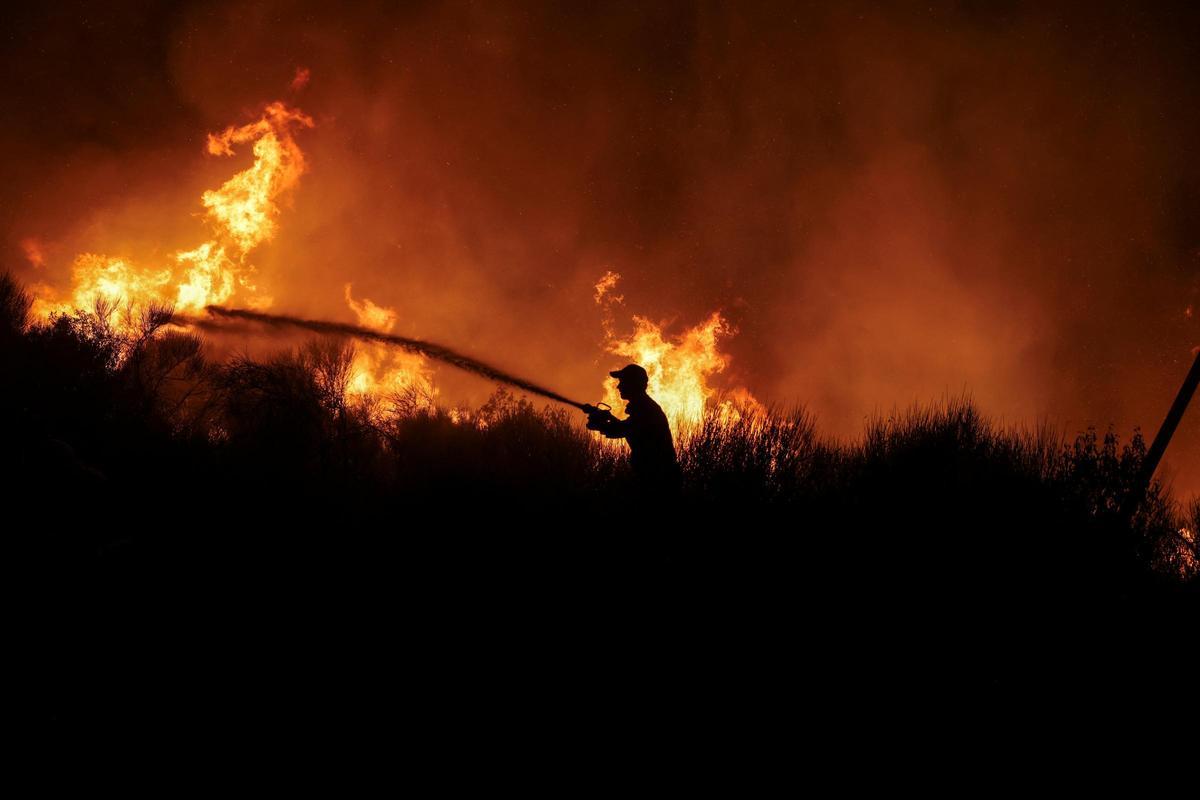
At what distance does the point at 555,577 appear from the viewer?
7344mm

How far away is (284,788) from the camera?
410 centimetres

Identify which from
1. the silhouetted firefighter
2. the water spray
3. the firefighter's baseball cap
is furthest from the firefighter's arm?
the water spray

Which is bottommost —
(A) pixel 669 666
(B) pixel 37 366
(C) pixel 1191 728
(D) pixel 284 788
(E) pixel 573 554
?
(D) pixel 284 788

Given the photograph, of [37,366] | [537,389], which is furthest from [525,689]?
[37,366]

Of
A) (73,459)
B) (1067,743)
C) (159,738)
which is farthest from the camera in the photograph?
(73,459)

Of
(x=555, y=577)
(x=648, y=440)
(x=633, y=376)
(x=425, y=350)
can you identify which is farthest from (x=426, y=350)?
(x=555, y=577)

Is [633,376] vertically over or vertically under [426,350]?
under

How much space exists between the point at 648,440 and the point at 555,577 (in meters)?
1.92

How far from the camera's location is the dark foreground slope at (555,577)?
17.3 ft

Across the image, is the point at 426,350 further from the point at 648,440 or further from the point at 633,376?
the point at 648,440

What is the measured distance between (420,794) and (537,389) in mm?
6235

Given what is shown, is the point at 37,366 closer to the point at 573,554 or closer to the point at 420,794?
the point at 573,554

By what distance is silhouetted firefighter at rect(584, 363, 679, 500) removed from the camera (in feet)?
25.4

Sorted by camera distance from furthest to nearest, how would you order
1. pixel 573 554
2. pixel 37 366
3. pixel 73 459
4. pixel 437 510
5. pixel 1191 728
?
pixel 37 366 < pixel 437 510 < pixel 573 554 < pixel 73 459 < pixel 1191 728
